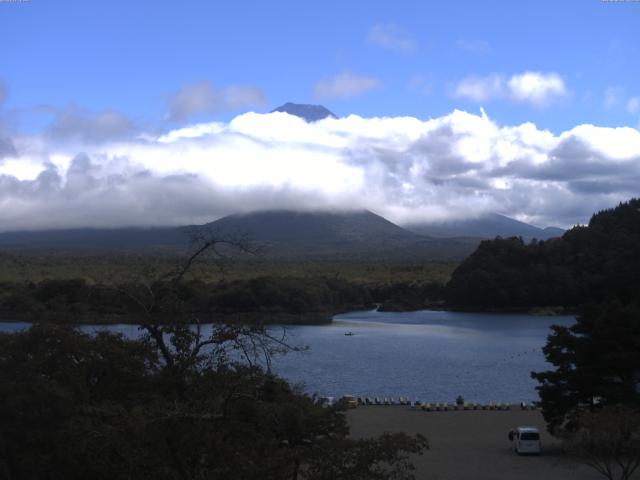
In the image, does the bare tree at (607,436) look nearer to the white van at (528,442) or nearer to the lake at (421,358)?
the white van at (528,442)

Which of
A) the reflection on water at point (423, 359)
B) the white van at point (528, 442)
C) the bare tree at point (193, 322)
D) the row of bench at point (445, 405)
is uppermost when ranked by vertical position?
the bare tree at point (193, 322)

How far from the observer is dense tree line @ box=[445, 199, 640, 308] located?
71.8 m

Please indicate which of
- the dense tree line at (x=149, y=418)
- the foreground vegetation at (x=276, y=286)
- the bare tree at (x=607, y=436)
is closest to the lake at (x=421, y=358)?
the foreground vegetation at (x=276, y=286)

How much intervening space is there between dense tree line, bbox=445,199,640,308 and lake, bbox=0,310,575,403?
6222 millimetres

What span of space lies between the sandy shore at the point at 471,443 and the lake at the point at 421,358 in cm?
334

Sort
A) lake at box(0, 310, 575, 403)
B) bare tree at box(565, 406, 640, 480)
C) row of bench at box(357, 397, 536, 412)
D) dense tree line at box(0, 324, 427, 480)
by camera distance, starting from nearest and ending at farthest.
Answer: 1. dense tree line at box(0, 324, 427, 480)
2. bare tree at box(565, 406, 640, 480)
3. row of bench at box(357, 397, 536, 412)
4. lake at box(0, 310, 575, 403)

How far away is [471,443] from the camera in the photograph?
20.2 meters

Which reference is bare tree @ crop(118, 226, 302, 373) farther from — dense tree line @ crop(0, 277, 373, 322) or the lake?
dense tree line @ crop(0, 277, 373, 322)

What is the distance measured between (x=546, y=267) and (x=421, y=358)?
3597 cm

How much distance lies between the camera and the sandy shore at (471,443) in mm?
16219

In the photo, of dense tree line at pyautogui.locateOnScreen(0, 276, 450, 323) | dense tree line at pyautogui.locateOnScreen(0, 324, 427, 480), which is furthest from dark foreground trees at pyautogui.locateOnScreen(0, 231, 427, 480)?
dense tree line at pyautogui.locateOnScreen(0, 276, 450, 323)

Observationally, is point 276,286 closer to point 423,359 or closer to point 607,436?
point 423,359

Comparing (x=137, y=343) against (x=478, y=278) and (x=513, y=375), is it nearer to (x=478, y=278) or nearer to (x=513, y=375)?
(x=513, y=375)

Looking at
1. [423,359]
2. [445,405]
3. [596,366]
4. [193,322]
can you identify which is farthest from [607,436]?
[423,359]
